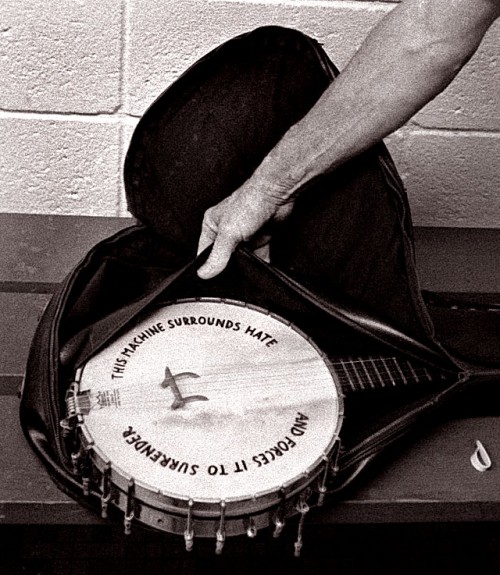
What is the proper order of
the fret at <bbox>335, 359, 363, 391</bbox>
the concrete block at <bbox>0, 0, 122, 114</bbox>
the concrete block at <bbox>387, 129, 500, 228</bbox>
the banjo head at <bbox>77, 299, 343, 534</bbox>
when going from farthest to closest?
the concrete block at <bbox>387, 129, 500, 228</bbox>
the concrete block at <bbox>0, 0, 122, 114</bbox>
the fret at <bbox>335, 359, 363, 391</bbox>
the banjo head at <bbox>77, 299, 343, 534</bbox>

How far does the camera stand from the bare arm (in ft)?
3.20

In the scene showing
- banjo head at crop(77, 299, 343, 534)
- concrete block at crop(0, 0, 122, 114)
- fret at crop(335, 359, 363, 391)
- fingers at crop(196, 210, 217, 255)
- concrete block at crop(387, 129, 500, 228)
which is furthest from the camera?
concrete block at crop(387, 129, 500, 228)

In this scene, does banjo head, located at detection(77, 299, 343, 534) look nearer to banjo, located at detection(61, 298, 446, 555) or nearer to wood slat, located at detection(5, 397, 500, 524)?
banjo, located at detection(61, 298, 446, 555)

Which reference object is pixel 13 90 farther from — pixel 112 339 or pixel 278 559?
pixel 278 559

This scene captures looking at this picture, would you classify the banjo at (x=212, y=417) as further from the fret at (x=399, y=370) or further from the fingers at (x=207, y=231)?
the fingers at (x=207, y=231)

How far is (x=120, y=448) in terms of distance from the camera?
0.90m

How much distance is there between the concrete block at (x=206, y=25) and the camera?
1411 millimetres

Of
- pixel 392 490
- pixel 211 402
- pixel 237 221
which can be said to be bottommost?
pixel 392 490

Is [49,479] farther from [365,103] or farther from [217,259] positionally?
[365,103]

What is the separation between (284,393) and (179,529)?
0.73 ft

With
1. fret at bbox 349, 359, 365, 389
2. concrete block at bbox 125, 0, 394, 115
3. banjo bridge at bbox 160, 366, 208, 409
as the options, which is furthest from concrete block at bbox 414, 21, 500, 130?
banjo bridge at bbox 160, 366, 208, 409

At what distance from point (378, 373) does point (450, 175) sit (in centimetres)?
73

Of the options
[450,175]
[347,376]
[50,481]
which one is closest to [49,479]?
[50,481]

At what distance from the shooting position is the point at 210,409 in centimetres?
97
